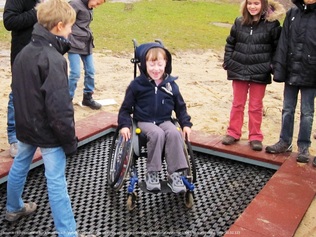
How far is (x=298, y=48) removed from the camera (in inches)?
143

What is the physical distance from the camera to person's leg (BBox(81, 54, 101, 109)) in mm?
5141

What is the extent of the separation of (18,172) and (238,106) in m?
2.25

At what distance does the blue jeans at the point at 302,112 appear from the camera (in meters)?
3.74

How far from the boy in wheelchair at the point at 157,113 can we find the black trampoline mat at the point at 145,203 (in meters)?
0.22

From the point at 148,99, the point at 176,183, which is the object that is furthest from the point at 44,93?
the point at 176,183

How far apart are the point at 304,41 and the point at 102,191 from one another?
2110mm

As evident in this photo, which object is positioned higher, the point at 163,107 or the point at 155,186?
the point at 163,107

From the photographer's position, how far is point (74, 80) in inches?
195

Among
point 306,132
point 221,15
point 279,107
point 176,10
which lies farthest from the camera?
point 176,10

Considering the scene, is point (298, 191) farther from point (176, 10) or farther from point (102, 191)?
point (176, 10)

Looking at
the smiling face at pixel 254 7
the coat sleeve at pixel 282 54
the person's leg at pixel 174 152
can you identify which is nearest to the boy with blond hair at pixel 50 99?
the person's leg at pixel 174 152

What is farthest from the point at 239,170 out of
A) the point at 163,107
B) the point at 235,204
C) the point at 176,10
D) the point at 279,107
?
the point at 176,10

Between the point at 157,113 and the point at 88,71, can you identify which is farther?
the point at 88,71

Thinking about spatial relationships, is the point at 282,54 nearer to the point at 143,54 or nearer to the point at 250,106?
the point at 250,106
